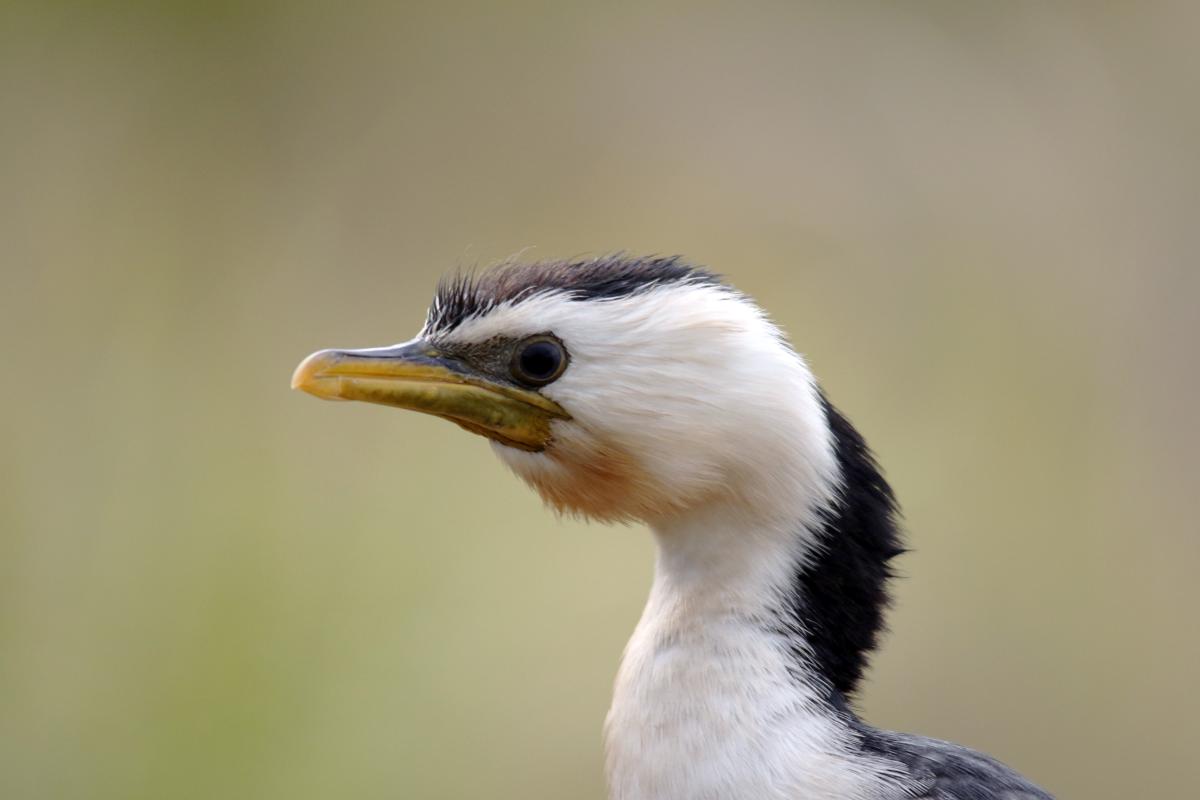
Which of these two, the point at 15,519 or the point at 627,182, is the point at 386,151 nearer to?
the point at 627,182

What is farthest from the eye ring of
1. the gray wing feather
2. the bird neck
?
the gray wing feather

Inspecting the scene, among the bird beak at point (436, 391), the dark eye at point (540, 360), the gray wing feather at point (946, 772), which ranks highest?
the dark eye at point (540, 360)

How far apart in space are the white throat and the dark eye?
0.25m

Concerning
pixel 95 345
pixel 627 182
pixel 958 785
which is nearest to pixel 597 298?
pixel 958 785

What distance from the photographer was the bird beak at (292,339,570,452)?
62.9 inches

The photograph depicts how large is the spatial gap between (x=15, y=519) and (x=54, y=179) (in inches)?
45.4

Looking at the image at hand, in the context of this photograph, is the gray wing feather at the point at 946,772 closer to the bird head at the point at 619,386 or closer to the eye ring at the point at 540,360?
the bird head at the point at 619,386

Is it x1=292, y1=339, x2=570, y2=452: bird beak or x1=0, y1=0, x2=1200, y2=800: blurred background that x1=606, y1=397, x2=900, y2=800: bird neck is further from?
x1=0, y1=0, x2=1200, y2=800: blurred background

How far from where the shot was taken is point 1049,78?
4.38 metres

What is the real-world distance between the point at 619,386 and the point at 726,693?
40 centimetres

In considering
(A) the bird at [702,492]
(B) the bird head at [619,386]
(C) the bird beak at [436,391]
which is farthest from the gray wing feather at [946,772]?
(C) the bird beak at [436,391]

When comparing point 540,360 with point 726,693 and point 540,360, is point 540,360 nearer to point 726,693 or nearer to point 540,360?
point 540,360

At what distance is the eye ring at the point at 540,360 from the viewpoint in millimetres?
1587

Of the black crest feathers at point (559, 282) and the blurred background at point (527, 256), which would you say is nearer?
the black crest feathers at point (559, 282)
